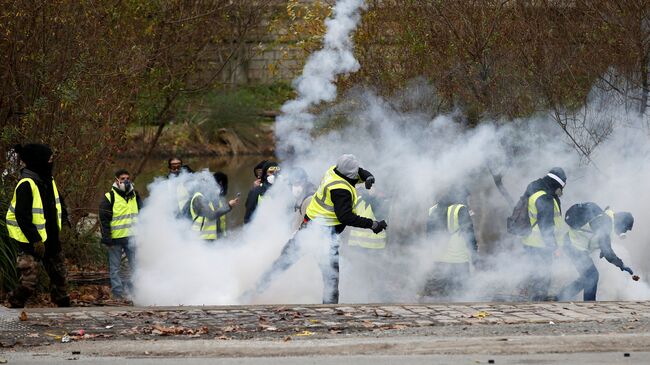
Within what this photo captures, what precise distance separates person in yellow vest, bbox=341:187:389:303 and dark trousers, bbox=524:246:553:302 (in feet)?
5.76

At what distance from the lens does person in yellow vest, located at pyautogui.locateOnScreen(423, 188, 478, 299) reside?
12.1 meters

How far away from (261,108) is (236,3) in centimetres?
2063

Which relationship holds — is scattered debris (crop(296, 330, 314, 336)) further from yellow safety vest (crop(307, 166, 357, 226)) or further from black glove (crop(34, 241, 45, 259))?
black glove (crop(34, 241, 45, 259))

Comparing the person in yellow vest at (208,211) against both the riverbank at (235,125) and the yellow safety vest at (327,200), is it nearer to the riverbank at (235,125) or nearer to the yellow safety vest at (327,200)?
the yellow safety vest at (327,200)

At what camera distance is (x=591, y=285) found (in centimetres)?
1158

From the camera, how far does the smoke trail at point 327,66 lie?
14.5m

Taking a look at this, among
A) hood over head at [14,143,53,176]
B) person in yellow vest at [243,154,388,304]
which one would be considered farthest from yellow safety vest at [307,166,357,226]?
hood over head at [14,143,53,176]

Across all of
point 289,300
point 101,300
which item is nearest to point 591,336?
point 289,300

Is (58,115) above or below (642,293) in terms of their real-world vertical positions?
above

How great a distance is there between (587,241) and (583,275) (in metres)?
0.37

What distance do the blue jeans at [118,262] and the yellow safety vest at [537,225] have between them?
15.5 ft

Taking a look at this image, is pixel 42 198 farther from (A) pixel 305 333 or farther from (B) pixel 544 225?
(B) pixel 544 225

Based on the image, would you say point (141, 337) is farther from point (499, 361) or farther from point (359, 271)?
point (359, 271)


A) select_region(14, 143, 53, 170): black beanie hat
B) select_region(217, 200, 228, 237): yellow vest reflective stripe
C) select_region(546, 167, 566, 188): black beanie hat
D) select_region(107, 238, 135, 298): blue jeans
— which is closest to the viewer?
select_region(14, 143, 53, 170): black beanie hat
